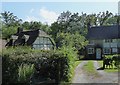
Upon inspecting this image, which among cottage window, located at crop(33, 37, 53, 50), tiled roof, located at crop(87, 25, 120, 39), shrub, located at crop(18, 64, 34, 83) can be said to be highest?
tiled roof, located at crop(87, 25, 120, 39)

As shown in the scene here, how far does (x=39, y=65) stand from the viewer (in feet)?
55.4

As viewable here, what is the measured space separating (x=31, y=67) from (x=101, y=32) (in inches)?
1992

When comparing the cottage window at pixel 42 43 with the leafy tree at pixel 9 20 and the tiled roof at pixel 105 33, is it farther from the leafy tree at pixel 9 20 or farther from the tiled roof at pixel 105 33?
the leafy tree at pixel 9 20

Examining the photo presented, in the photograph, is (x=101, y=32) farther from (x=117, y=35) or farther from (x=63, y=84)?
(x=63, y=84)

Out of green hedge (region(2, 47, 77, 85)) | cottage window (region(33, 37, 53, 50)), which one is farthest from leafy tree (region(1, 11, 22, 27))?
green hedge (region(2, 47, 77, 85))

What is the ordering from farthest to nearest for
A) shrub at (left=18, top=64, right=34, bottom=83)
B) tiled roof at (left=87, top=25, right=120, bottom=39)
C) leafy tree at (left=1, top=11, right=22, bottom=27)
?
leafy tree at (left=1, top=11, right=22, bottom=27)
tiled roof at (left=87, top=25, right=120, bottom=39)
shrub at (left=18, top=64, right=34, bottom=83)

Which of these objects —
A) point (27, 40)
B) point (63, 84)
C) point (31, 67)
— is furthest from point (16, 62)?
point (27, 40)

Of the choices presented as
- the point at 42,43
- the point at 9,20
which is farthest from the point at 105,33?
the point at 9,20

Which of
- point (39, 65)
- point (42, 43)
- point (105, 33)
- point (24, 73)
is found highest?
point (105, 33)

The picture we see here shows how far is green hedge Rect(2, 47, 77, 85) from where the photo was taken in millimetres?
16359

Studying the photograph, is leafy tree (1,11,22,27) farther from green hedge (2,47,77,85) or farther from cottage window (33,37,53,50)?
green hedge (2,47,77,85)

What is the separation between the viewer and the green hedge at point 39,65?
53.7 ft

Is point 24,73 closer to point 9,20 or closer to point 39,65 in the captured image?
point 39,65

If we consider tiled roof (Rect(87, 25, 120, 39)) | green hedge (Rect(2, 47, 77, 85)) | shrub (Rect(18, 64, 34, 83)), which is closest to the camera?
shrub (Rect(18, 64, 34, 83))
